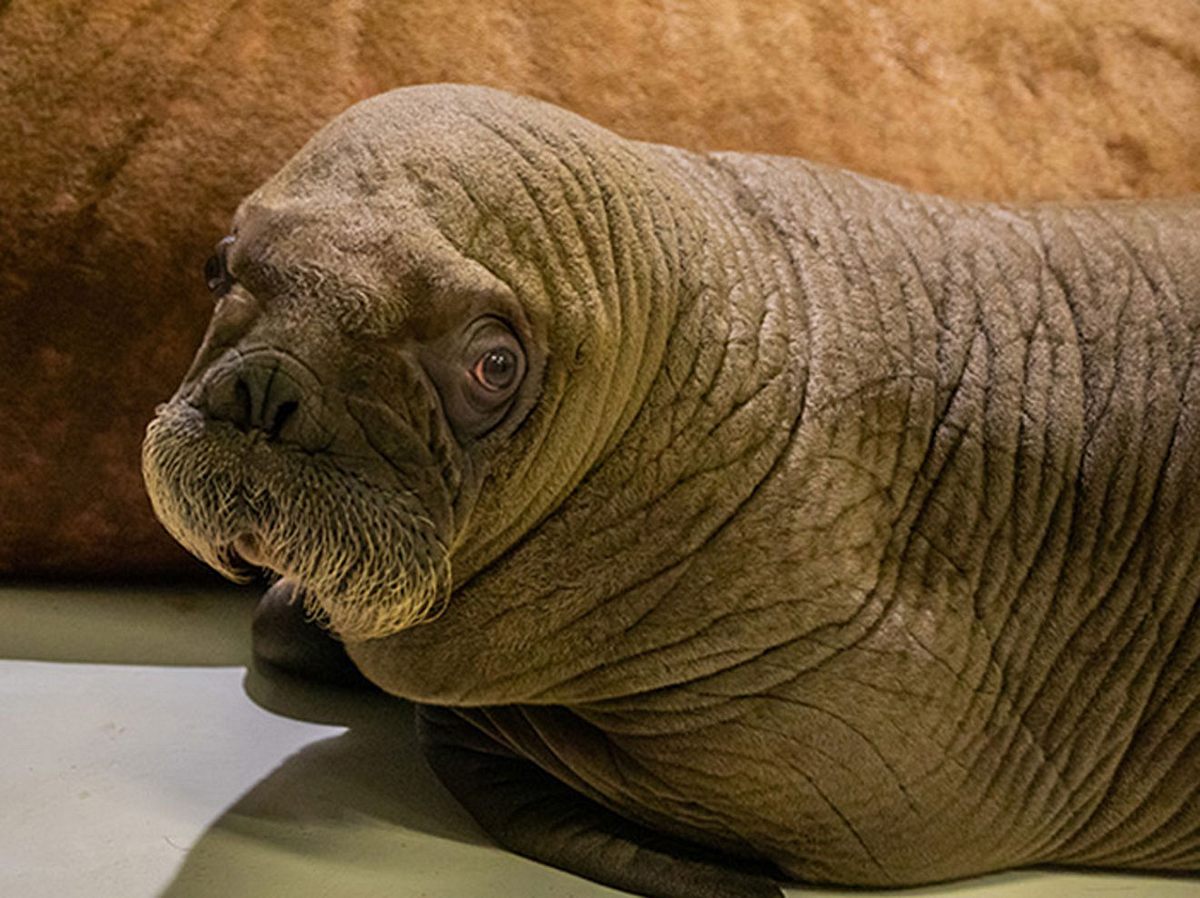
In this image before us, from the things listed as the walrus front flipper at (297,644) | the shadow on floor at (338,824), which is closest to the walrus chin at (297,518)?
the shadow on floor at (338,824)

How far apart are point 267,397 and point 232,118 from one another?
5.13 ft

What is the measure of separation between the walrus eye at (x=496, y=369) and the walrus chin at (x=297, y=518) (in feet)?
0.78

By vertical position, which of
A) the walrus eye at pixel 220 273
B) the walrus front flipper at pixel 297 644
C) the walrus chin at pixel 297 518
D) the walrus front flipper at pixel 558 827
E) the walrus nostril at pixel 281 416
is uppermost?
the walrus eye at pixel 220 273

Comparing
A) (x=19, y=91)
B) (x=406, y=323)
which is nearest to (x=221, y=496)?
(x=406, y=323)

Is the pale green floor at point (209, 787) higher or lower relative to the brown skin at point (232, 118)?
lower

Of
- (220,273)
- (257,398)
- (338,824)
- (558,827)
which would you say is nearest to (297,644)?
(338,824)

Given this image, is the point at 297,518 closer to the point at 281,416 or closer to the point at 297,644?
the point at 281,416

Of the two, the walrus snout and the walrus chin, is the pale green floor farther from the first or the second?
the walrus snout

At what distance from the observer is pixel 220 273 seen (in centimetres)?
280

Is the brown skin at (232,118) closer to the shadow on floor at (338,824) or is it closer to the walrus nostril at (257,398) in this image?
the shadow on floor at (338,824)

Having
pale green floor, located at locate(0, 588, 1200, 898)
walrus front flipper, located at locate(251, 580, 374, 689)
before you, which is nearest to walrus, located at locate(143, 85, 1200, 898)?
pale green floor, located at locate(0, 588, 1200, 898)

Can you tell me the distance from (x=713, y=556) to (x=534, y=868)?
2.29ft

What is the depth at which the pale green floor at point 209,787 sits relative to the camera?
2822mm

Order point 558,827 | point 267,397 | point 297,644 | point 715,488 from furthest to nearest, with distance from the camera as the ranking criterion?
point 297,644
point 558,827
point 715,488
point 267,397
